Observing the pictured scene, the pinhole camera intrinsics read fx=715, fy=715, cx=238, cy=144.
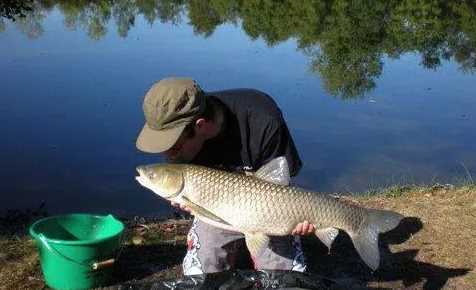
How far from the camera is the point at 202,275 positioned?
2.69 meters

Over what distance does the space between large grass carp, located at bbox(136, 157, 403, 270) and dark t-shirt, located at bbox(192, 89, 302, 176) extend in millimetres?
152

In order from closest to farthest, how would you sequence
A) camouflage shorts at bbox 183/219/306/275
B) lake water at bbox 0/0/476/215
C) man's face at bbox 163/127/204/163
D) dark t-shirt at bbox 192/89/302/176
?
1. man's face at bbox 163/127/204/163
2. dark t-shirt at bbox 192/89/302/176
3. camouflage shorts at bbox 183/219/306/275
4. lake water at bbox 0/0/476/215

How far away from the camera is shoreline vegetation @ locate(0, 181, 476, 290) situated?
3.22 metres

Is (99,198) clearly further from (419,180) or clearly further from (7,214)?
(419,180)

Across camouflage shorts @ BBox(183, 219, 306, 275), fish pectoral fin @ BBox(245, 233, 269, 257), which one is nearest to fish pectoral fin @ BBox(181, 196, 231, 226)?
fish pectoral fin @ BBox(245, 233, 269, 257)

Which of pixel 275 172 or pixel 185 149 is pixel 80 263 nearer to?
pixel 185 149

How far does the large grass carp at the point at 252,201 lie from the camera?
240cm

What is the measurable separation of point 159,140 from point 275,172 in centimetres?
45

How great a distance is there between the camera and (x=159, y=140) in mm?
2406

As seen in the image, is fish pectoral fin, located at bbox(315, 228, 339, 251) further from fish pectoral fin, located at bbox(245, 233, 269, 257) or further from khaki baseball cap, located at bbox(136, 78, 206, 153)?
khaki baseball cap, located at bbox(136, 78, 206, 153)

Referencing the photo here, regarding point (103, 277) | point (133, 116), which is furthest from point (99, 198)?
point (103, 277)

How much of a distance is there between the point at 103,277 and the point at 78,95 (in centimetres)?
482

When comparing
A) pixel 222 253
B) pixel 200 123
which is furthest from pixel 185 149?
pixel 222 253

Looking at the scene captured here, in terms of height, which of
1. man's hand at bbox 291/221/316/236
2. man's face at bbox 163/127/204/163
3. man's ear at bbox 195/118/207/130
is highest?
man's ear at bbox 195/118/207/130
